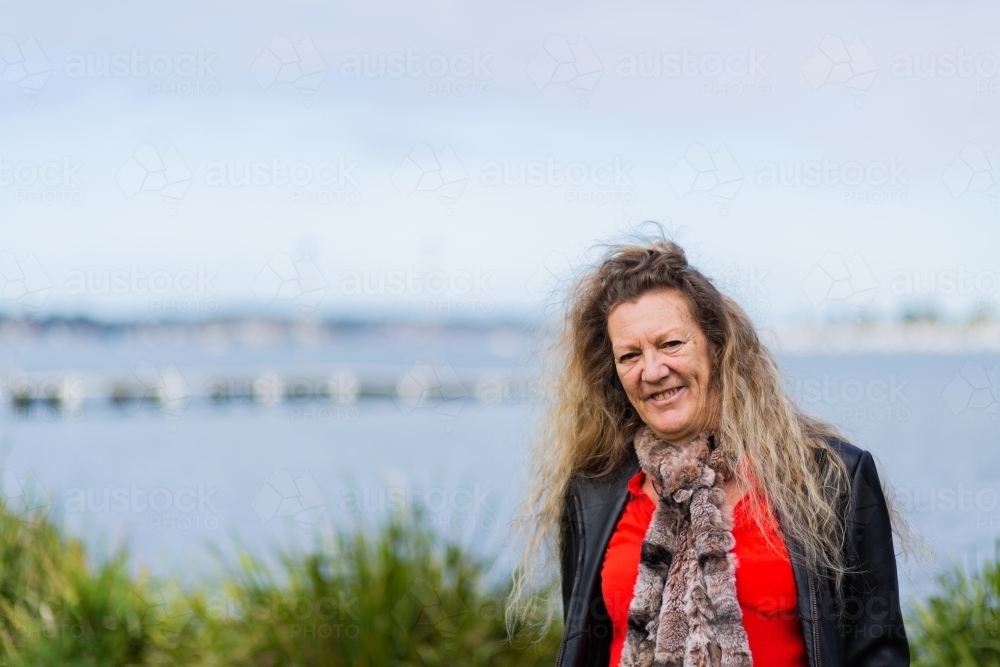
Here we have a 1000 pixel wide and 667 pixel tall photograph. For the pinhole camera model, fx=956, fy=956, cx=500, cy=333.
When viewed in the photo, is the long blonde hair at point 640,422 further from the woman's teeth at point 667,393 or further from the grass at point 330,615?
the grass at point 330,615

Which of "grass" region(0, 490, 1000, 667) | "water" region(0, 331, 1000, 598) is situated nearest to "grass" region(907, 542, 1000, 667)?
"grass" region(0, 490, 1000, 667)

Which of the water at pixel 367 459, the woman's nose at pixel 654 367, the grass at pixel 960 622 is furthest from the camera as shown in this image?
the water at pixel 367 459

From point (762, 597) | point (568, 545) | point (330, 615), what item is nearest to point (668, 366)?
point (762, 597)

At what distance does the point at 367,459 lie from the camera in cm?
865

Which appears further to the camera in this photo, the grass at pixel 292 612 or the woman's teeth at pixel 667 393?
the grass at pixel 292 612

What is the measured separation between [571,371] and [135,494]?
216 inches

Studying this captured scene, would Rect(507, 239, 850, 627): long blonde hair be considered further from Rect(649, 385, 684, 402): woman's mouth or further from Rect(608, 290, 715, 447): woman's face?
Rect(649, 385, 684, 402): woman's mouth

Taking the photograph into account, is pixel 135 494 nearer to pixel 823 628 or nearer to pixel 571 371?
pixel 571 371

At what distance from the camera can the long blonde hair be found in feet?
8.73

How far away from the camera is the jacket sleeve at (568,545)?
3.19 m

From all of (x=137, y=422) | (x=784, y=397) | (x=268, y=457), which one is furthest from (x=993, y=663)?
(x=137, y=422)

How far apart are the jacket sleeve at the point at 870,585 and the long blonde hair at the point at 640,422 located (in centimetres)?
5

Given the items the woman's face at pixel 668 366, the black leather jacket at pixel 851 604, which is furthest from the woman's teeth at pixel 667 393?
the black leather jacket at pixel 851 604

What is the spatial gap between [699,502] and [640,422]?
53cm
